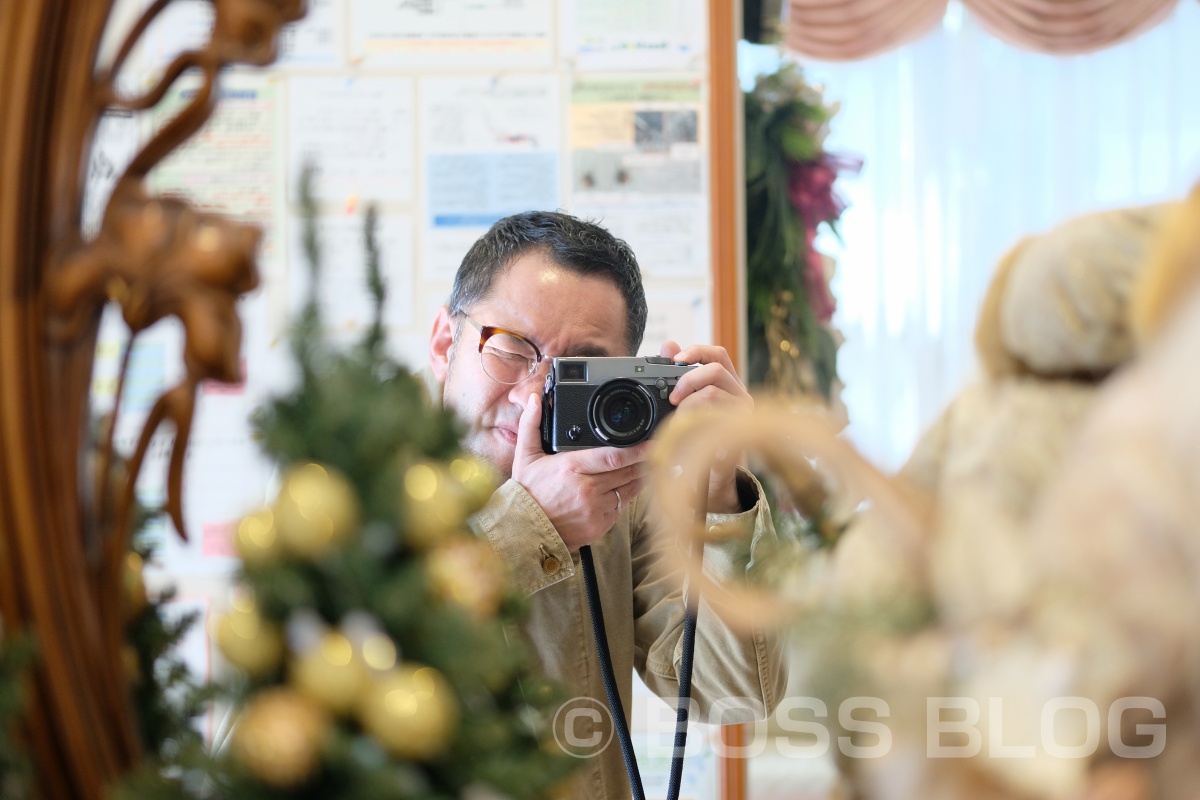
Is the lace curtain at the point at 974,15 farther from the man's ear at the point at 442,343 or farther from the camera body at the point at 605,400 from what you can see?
the camera body at the point at 605,400

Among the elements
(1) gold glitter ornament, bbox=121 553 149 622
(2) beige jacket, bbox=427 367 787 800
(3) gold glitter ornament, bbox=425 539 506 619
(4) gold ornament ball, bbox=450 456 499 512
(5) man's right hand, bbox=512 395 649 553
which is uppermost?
(4) gold ornament ball, bbox=450 456 499 512

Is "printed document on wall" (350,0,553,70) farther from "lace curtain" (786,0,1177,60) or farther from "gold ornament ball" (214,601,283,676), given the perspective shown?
"gold ornament ball" (214,601,283,676)

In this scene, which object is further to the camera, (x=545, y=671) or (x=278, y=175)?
(x=278, y=175)

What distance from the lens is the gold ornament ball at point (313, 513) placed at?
271mm

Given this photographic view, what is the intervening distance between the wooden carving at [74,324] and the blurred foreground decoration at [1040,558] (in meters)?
0.15

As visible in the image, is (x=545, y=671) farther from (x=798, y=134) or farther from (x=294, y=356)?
A: (x=798, y=134)

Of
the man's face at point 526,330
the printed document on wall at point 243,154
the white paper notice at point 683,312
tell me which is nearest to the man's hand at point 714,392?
the man's face at point 526,330

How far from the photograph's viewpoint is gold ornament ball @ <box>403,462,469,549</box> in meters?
0.28

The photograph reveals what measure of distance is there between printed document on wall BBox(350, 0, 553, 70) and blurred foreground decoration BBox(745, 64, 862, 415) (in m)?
0.39

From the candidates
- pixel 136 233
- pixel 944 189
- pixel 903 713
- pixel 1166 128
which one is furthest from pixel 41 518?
pixel 1166 128

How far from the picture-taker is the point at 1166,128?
1.82 m

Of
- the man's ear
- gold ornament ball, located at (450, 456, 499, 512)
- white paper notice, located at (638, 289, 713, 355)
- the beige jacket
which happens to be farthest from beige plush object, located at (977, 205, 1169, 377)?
white paper notice, located at (638, 289, 713, 355)

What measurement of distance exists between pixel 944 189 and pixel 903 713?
1737 millimetres

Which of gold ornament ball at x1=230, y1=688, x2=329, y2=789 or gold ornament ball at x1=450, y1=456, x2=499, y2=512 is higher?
gold ornament ball at x1=450, y1=456, x2=499, y2=512
